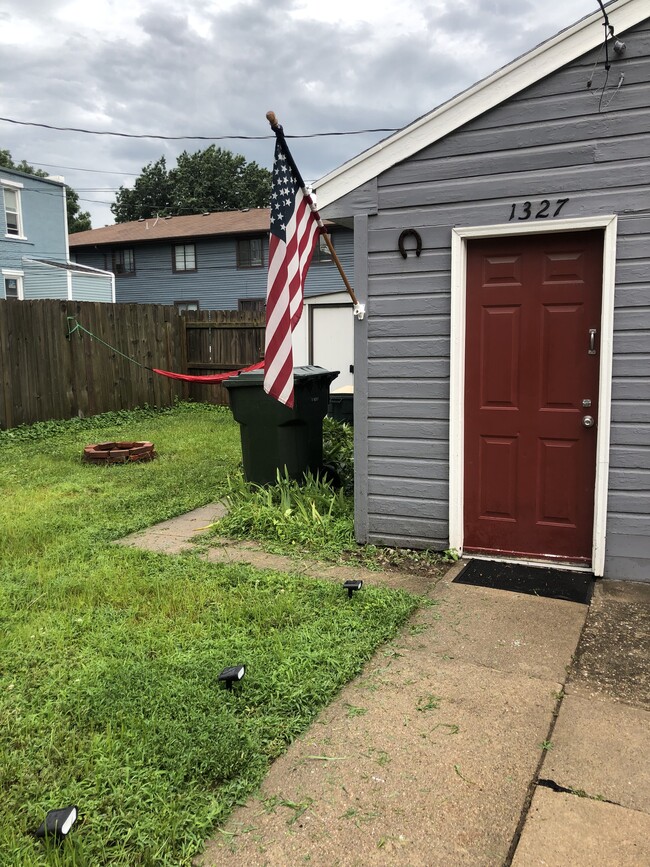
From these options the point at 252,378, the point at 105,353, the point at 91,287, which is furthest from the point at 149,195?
the point at 252,378

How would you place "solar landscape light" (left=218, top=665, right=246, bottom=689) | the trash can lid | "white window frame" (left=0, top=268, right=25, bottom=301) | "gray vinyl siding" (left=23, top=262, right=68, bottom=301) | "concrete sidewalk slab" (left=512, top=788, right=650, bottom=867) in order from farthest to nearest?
"gray vinyl siding" (left=23, top=262, right=68, bottom=301)
"white window frame" (left=0, top=268, right=25, bottom=301)
the trash can lid
"solar landscape light" (left=218, top=665, right=246, bottom=689)
"concrete sidewalk slab" (left=512, top=788, right=650, bottom=867)

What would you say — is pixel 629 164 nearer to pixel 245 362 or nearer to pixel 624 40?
pixel 624 40

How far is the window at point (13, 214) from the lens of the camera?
72.1ft

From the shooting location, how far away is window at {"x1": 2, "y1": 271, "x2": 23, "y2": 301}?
21812 mm

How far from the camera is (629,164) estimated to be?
402 cm

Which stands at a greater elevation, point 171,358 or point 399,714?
point 171,358

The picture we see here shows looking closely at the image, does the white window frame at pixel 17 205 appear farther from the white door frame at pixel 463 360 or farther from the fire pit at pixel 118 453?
the white door frame at pixel 463 360

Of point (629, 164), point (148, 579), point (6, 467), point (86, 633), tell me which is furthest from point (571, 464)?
point (6, 467)

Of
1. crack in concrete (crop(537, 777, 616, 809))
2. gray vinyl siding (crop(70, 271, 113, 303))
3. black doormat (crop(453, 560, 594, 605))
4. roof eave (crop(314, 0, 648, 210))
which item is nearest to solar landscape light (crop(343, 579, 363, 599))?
black doormat (crop(453, 560, 594, 605))

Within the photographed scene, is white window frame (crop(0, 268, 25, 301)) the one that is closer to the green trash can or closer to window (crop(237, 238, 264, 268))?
window (crop(237, 238, 264, 268))

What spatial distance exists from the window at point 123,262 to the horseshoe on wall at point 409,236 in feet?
85.5

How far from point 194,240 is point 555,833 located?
27.2m

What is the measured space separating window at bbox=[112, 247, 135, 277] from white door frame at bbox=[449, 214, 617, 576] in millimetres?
26382

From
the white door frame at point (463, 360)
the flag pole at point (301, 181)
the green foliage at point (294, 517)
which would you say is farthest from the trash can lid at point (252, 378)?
the white door frame at point (463, 360)
